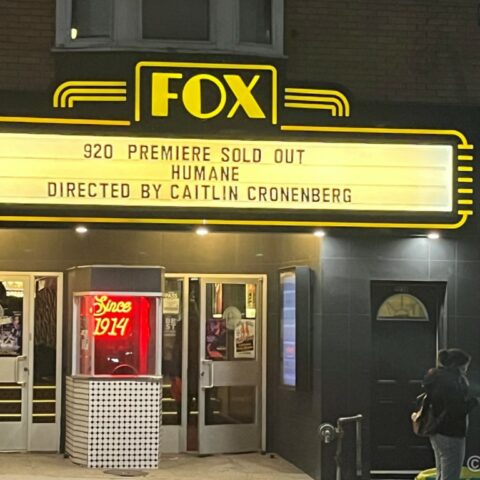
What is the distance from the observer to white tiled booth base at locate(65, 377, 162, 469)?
43.7ft

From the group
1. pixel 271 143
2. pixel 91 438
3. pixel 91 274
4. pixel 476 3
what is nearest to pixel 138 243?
pixel 91 274

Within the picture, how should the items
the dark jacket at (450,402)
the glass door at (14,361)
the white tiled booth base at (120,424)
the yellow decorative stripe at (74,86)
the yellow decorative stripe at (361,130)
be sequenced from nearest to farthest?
1. the dark jacket at (450,402)
2. the yellow decorative stripe at (361,130)
3. the yellow decorative stripe at (74,86)
4. the white tiled booth base at (120,424)
5. the glass door at (14,361)

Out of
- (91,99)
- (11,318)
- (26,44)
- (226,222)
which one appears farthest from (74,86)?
(11,318)

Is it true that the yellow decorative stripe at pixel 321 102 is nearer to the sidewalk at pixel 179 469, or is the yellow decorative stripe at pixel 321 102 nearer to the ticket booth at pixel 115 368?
the ticket booth at pixel 115 368

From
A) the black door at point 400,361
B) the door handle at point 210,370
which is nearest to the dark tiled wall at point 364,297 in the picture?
the black door at point 400,361

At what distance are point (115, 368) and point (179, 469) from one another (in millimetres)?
1472

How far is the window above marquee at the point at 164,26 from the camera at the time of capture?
1292 centimetres

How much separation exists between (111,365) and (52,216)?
3.02m

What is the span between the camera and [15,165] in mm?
11273

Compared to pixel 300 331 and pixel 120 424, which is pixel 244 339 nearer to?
pixel 300 331

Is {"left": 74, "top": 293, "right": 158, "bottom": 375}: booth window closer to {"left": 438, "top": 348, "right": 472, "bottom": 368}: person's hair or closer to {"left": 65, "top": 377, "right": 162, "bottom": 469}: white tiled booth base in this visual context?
{"left": 65, "top": 377, "right": 162, "bottom": 469}: white tiled booth base

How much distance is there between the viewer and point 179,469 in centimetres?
1343

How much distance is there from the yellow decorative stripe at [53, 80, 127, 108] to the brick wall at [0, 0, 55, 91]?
3.61 feet

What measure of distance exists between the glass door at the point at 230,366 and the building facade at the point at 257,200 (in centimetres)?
3
